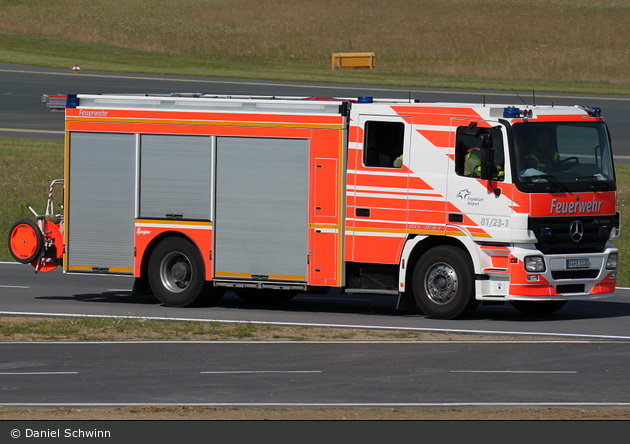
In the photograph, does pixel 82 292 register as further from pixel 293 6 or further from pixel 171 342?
pixel 293 6

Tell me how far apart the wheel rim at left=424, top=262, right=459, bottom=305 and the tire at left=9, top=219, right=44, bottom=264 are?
20.1 feet

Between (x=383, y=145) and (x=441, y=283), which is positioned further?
(x=383, y=145)

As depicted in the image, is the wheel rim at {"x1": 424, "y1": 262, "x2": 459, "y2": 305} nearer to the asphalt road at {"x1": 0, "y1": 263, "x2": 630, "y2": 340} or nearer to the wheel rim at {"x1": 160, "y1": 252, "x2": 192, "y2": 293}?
the asphalt road at {"x1": 0, "y1": 263, "x2": 630, "y2": 340}

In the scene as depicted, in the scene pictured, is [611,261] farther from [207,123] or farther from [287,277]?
[207,123]

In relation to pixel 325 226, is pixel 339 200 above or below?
above

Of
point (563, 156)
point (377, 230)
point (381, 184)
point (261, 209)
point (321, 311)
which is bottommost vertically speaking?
→ point (321, 311)

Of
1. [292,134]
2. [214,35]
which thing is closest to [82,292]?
[292,134]

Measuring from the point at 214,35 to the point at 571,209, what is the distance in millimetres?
52859

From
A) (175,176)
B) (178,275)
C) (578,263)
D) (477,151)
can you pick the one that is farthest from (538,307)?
(175,176)

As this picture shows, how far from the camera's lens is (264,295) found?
18.9m

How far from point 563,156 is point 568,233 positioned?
1030mm

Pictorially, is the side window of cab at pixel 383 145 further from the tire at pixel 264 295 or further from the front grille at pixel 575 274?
the tire at pixel 264 295

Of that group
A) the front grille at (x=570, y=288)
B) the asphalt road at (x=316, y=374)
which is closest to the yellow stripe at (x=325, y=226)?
the asphalt road at (x=316, y=374)

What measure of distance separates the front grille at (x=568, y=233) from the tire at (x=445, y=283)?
1.03m
